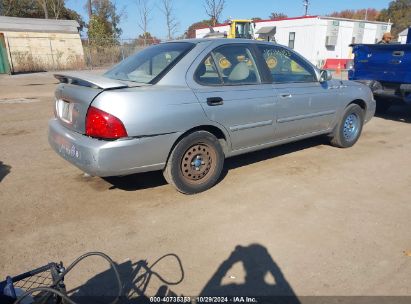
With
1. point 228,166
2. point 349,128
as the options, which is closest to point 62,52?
point 228,166

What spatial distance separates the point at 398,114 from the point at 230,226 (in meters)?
7.64

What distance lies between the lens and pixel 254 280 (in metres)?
2.68

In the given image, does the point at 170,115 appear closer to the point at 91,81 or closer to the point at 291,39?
the point at 91,81

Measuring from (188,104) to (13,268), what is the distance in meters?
2.16

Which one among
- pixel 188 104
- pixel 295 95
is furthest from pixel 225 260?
pixel 295 95

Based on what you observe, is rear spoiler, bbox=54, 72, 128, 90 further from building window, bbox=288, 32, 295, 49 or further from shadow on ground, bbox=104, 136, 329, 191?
building window, bbox=288, 32, 295, 49

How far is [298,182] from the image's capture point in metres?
4.49

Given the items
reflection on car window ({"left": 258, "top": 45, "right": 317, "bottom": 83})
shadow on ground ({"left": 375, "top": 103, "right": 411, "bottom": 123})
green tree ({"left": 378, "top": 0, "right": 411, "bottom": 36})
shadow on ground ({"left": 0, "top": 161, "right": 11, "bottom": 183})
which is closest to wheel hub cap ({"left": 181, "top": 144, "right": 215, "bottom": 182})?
reflection on car window ({"left": 258, "top": 45, "right": 317, "bottom": 83})

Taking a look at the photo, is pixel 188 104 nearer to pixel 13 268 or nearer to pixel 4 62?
pixel 13 268

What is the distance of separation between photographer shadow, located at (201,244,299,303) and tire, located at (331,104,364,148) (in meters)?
3.36

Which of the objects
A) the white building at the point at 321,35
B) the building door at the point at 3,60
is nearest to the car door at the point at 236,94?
the building door at the point at 3,60

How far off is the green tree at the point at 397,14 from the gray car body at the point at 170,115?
63503 mm

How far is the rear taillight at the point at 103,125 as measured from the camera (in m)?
3.30

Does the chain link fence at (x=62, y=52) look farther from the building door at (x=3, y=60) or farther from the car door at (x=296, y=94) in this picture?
the car door at (x=296, y=94)
